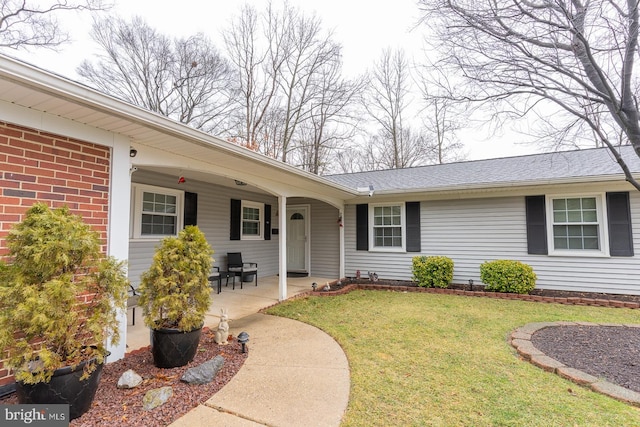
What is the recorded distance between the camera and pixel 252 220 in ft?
27.9

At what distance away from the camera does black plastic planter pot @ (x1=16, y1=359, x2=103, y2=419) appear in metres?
2.06

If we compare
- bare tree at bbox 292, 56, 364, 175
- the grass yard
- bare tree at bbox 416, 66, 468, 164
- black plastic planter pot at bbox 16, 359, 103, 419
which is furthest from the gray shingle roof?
black plastic planter pot at bbox 16, 359, 103, 419

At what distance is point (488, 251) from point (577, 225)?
1789 millimetres

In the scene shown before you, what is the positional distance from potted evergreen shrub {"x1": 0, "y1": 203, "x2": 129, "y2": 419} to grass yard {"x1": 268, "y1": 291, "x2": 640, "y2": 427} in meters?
1.79

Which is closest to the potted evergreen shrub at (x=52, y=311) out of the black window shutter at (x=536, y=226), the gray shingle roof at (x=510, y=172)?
the gray shingle roof at (x=510, y=172)

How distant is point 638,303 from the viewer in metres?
5.71

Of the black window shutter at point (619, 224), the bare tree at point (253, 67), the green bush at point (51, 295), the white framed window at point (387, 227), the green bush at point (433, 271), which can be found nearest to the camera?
the green bush at point (51, 295)

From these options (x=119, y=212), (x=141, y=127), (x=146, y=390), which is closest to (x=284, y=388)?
(x=146, y=390)

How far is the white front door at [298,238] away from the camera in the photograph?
961 centimetres

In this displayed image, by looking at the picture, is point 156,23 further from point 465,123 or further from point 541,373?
point 541,373

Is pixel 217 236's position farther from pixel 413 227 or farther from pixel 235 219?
pixel 413 227

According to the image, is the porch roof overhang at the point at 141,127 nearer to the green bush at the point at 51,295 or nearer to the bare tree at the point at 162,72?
the green bush at the point at 51,295

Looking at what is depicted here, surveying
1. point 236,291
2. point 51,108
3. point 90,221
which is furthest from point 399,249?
point 51,108

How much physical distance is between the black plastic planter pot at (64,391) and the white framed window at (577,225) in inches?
319
